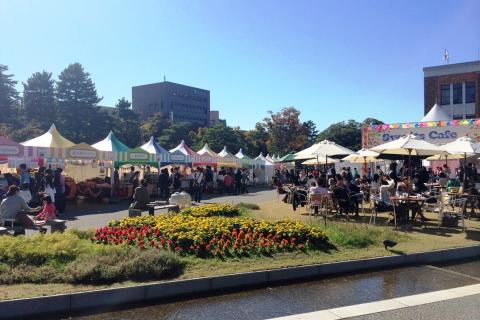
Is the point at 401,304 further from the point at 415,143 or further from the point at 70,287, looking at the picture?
the point at 415,143

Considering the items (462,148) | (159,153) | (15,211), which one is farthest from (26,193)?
(462,148)

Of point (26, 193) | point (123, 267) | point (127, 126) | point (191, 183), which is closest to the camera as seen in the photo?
point (123, 267)

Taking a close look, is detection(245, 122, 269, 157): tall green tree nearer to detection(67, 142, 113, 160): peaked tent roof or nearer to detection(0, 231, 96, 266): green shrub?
detection(67, 142, 113, 160): peaked tent roof

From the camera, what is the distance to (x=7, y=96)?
66188 mm

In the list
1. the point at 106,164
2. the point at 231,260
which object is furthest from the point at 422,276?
the point at 106,164

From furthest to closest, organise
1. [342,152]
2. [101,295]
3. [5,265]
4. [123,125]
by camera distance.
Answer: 1. [123,125]
2. [342,152]
3. [5,265]
4. [101,295]

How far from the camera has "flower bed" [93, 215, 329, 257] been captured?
7965 millimetres

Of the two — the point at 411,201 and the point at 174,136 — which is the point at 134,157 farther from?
the point at 174,136

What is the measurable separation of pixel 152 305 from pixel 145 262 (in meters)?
0.94

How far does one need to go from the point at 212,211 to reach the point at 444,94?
129 ft

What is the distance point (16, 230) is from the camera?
9.35 m

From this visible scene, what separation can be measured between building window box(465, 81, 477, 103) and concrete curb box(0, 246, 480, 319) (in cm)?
4000

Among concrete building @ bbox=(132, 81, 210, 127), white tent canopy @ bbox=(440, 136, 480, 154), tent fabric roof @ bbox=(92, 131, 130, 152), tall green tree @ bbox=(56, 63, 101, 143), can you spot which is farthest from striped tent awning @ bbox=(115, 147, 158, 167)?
concrete building @ bbox=(132, 81, 210, 127)

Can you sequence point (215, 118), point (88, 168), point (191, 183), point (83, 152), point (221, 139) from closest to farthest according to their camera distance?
point (83, 152) → point (191, 183) → point (88, 168) → point (221, 139) → point (215, 118)
